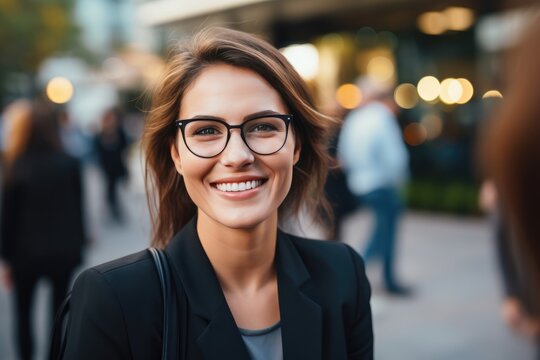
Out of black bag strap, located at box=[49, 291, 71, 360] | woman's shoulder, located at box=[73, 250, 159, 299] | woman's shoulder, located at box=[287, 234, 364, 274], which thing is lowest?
black bag strap, located at box=[49, 291, 71, 360]

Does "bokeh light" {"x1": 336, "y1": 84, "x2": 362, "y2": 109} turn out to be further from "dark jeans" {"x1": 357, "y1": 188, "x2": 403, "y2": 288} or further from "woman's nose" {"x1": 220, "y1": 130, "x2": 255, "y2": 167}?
"woman's nose" {"x1": 220, "y1": 130, "x2": 255, "y2": 167}

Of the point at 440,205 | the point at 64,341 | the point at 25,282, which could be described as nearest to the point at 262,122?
the point at 64,341

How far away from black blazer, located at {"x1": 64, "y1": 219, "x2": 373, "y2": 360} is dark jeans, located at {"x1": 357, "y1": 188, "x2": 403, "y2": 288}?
4.37 m

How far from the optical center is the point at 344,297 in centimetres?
180

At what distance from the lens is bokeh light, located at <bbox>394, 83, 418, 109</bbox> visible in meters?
11.9

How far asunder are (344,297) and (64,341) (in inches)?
31.5

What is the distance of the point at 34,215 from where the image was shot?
13.7 feet

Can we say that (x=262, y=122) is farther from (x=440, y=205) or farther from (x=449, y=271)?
(x=440, y=205)

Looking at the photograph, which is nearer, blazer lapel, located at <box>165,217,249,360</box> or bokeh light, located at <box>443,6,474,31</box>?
blazer lapel, located at <box>165,217,249,360</box>

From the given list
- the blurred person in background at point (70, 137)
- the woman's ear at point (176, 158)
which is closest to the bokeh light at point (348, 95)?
the blurred person in background at point (70, 137)

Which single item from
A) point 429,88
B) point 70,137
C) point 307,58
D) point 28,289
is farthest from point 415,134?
point 28,289

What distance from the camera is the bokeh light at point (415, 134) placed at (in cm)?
1183

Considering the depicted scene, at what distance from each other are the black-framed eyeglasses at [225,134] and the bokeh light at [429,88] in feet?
34.2

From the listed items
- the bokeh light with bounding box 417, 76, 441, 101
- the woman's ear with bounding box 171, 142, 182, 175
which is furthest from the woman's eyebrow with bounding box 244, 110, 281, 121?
the bokeh light with bounding box 417, 76, 441, 101
